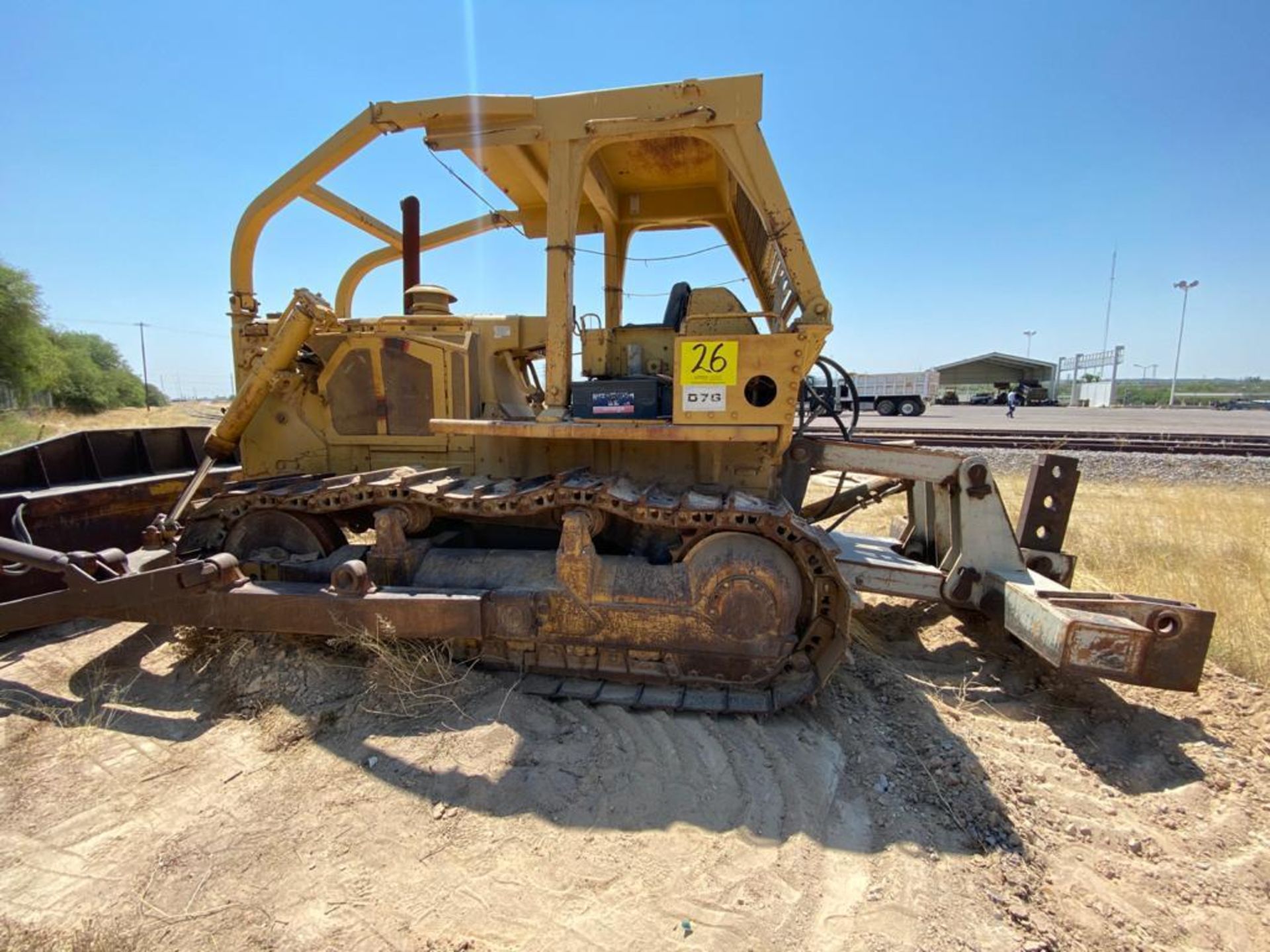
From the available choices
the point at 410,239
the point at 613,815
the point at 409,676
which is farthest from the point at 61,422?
the point at 613,815

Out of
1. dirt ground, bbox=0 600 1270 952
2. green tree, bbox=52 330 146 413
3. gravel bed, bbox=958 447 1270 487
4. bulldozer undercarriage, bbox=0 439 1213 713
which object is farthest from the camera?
green tree, bbox=52 330 146 413

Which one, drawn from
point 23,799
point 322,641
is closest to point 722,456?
point 322,641

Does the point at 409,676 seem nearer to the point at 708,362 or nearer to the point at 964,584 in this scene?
the point at 708,362

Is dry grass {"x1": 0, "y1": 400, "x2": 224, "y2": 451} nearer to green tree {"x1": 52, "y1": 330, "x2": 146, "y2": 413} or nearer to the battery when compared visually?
green tree {"x1": 52, "y1": 330, "x2": 146, "y2": 413}

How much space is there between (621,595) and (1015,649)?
2.78m

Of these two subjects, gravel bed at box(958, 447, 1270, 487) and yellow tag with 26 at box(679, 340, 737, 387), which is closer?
yellow tag with 26 at box(679, 340, 737, 387)

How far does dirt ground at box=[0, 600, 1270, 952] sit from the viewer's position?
6.66 ft

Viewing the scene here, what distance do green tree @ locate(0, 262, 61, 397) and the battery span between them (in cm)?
3221

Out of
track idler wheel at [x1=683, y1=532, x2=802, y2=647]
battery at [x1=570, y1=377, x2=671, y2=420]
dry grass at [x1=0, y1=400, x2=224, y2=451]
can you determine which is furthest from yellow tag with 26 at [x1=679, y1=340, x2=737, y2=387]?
dry grass at [x1=0, y1=400, x2=224, y2=451]

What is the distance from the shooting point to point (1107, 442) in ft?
42.1

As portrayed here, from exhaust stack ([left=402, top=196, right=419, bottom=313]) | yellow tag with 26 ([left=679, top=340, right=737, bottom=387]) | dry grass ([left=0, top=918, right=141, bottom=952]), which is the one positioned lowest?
dry grass ([left=0, top=918, right=141, bottom=952])

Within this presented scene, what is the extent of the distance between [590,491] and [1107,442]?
14281 millimetres

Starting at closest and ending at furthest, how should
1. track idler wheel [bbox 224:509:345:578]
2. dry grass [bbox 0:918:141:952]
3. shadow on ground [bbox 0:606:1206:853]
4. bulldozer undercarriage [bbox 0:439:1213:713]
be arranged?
1. dry grass [bbox 0:918:141:952]
2. shadow on ground [bbox 0:606:1206:853]
3. bulldozer undercarriage [bbox 0:439:1213:713]
4. track idler wheel [bbox 224:509:345:578]

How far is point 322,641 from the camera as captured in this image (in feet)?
12.2
